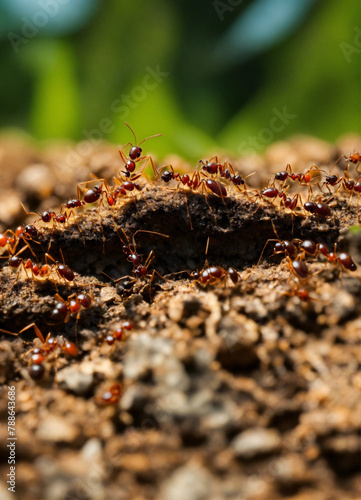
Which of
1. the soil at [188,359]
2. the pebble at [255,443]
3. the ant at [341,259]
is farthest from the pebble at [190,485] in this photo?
the ant at [341,259]

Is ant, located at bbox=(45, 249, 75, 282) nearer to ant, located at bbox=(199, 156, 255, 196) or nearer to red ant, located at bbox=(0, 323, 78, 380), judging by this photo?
red ant, located at bbox=(0, 323, 78, 380)

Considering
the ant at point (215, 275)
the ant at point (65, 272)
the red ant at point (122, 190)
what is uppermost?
the red ant at point (122, 190)

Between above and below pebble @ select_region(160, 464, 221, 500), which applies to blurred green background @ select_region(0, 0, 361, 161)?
above

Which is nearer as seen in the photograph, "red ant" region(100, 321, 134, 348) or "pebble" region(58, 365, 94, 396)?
"pebble" region(58, 365, 94, 396)

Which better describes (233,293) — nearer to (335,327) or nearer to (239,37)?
(335,327)

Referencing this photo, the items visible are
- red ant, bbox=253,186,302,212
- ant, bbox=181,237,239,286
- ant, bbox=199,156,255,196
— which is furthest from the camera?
ant, bbox=199,156,255,196

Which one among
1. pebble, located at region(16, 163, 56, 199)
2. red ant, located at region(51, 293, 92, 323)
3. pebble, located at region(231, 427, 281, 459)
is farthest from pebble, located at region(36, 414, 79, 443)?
pebble, located at region(16, 163, 56, 199)

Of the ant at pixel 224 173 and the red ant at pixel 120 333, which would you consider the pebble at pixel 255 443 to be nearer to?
the red ant at pixel 120 333
